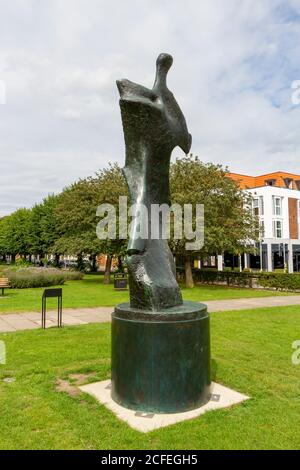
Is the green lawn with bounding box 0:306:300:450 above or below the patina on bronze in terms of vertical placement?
below

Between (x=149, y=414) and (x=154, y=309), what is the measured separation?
47.9 inches

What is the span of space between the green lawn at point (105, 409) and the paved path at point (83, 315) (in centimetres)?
157

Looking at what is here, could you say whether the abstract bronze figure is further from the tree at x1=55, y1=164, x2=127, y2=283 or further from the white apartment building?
the white apartment building

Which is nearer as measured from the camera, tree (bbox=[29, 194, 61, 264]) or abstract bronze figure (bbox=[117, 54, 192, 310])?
abstract bronze figure (bbox=[117, 54, 192, 310])

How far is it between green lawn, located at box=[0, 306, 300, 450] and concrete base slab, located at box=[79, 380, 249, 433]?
0.12 m

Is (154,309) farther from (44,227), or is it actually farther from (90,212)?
(44,227)

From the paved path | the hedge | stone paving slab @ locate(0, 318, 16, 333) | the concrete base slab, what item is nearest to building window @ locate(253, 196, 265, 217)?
the hedge

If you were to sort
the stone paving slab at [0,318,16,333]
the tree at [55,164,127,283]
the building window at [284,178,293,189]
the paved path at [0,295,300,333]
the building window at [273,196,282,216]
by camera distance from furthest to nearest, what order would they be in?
1. the building window at [284,178,293,189]
2. the building window at [273,196,282,216]
3. the tree at [55,164,127,283]
4. the paved path at [0,295,300,333]
5. the stone paving slab at [0,318,16,333]

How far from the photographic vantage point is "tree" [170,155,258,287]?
2005 cm

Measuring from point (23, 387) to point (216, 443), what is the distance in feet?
9.73

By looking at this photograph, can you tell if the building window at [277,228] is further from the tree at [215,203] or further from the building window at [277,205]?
the tree at [215,203]

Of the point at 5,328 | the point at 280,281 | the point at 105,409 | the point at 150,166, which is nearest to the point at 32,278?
the point at 5,328
